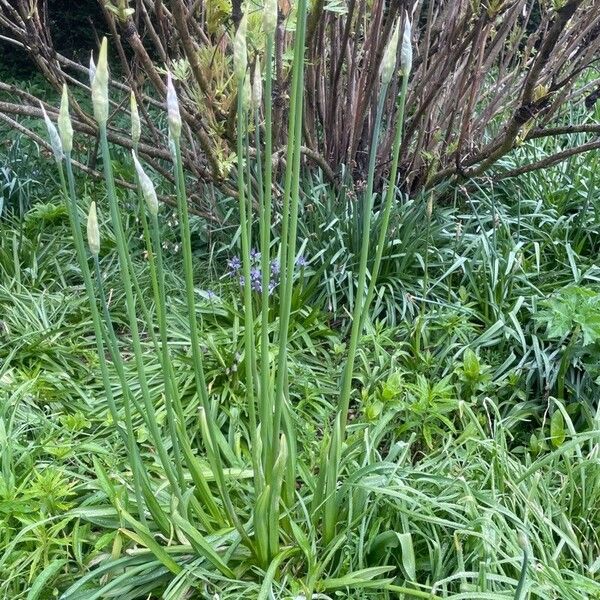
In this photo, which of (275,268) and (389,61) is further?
(275,268)

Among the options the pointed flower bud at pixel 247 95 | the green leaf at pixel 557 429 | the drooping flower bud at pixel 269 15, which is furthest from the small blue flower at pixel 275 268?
the drooping flower bud at pixel 269 15

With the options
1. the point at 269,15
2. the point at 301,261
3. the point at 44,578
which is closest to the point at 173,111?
the point at 269,15

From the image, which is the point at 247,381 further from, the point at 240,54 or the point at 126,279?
the point at 240,54

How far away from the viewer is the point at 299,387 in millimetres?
2516

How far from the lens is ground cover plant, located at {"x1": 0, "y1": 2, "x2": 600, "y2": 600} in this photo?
1.45m

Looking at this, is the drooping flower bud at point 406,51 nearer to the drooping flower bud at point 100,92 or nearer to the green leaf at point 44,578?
the drooping flower bud at point 100,92

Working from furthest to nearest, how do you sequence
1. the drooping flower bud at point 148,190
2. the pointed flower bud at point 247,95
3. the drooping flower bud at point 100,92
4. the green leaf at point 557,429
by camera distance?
1. the green leaf at point 557,429
2. the pointed flower bud at point 247,95
3. the drooping flower bud at point 148,190
4. the drooping flower bud at point 100,92

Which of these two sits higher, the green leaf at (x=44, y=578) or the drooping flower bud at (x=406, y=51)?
the drooping flower bud at (x=406, y=51)

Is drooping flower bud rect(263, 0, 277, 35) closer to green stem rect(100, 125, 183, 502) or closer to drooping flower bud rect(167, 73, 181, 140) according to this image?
drooping flower bud rect(167, 73, 181, 140)

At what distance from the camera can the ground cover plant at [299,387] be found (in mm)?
1450

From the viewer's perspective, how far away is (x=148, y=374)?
8.50ft

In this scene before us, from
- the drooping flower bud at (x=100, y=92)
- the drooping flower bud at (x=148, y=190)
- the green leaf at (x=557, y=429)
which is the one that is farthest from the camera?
the green leaf at (x=557, y=429)

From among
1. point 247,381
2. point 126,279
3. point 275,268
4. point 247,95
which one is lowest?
point 275,268

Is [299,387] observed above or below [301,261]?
below
